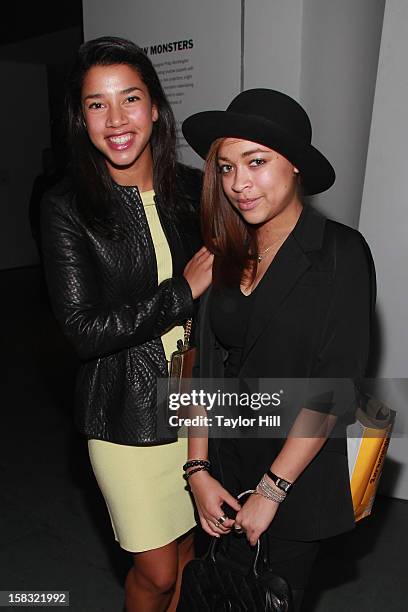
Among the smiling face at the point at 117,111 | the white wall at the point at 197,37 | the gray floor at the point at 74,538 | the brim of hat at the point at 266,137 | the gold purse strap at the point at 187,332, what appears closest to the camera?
the brim of hat at the point at 266,137

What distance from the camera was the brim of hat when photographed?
4.92ft

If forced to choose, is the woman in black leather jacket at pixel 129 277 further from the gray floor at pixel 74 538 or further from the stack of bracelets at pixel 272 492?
the gray floor at pixel 74 538

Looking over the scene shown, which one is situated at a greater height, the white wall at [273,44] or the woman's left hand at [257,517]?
the white wall at [273,44]

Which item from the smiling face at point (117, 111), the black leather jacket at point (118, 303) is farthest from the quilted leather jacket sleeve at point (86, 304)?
Result: the smiling face at point (117, 111)

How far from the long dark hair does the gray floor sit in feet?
5.93

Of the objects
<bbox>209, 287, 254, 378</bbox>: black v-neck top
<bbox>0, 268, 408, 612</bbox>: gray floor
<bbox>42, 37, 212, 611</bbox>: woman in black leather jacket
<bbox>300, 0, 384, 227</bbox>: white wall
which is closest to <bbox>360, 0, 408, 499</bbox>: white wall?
<bbox>300, 0, 384, 227</bbox>: white wall

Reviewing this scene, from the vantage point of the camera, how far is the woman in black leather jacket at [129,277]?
1.79 meters

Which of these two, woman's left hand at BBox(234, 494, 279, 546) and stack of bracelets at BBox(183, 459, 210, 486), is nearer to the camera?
woman's left hand at BBox(234, 494, 279, 546)

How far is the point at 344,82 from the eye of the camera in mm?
3010

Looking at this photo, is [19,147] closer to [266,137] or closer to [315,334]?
[266,137]

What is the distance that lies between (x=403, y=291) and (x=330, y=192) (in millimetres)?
626

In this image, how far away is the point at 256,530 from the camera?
1631 mm

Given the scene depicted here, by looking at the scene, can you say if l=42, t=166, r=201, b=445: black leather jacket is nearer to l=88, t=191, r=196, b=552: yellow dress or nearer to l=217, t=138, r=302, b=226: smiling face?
l=88, t=191, r=196, b=552: yellow dress

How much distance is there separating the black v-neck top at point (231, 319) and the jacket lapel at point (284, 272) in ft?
0.18
